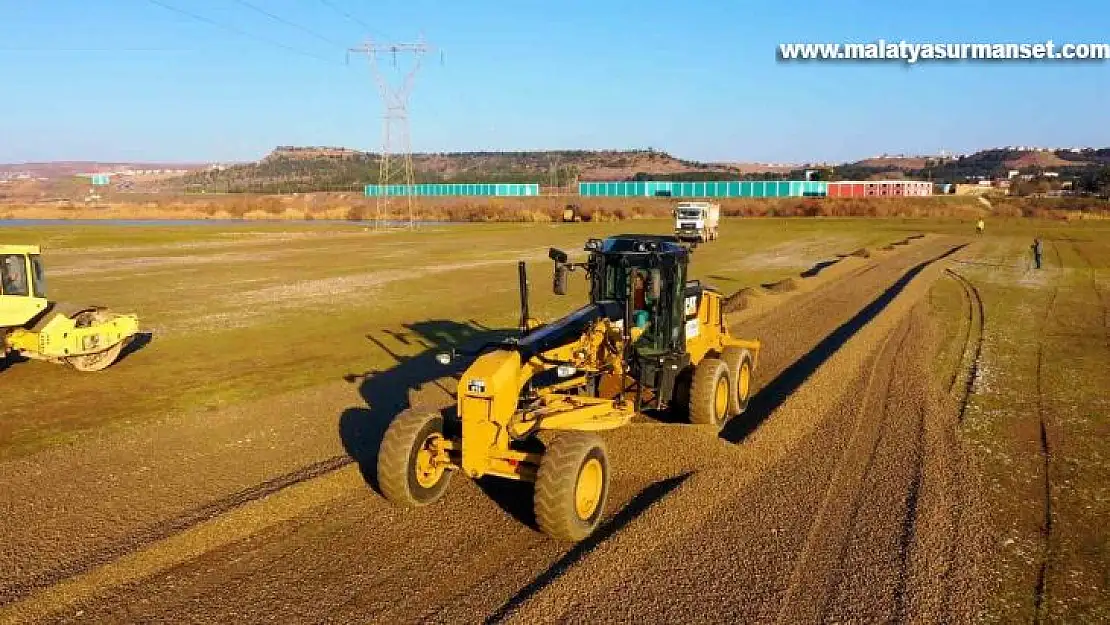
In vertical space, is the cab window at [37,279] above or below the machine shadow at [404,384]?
above


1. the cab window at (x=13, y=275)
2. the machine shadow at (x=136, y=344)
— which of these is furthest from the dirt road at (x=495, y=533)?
the machine shadow at (x=136, y=344)

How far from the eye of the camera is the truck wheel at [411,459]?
752 cm

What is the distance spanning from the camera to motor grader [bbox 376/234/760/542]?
24.0 ft

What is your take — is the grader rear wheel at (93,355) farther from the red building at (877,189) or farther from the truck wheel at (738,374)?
the red building at (877,189)

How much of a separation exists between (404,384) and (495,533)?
6.10 meters

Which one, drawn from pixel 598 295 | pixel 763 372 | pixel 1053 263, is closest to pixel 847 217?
pixel 1053 263

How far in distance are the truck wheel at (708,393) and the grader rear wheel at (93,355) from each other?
34.0 ft

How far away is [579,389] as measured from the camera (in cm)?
933

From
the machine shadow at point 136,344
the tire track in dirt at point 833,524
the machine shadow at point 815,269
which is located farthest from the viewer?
the machine shadow at point 815,269

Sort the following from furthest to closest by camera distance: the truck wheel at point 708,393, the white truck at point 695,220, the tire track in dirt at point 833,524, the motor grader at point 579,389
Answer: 1. the white truck at point 695,220
2. the truck wheel at point 708,393
3. the motor grader at point 579,389
4. the tire track in dirt at point 833,524

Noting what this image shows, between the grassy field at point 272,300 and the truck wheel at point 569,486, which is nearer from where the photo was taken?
the truck wheel at point 569,486

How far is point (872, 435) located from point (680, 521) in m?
4.01

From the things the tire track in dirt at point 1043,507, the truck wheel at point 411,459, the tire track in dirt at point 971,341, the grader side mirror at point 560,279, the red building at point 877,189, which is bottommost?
the tire track in dirt at point 1043,507

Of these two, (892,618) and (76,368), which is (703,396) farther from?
(76,368)
